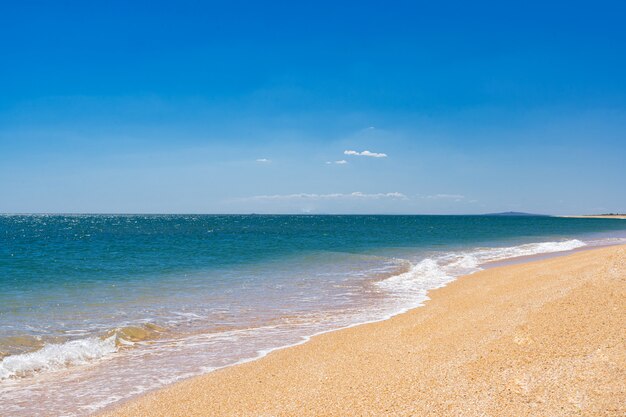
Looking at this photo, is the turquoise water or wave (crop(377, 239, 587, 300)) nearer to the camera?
the turquoise water

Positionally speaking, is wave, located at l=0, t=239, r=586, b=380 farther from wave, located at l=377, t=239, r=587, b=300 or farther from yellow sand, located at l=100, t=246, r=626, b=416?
yellow sand, located at l=100, t=246, r=626, b=416

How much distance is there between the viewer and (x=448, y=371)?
7.66 meters

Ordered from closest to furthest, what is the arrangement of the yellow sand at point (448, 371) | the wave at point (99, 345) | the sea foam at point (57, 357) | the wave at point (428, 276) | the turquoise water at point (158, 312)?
the yellow sand at point (448, 371)
the turquoise water at point (158, 312)
the sea foam at point (57, 357)
the wave at point (99, 345)
the wave at point (428, 276)

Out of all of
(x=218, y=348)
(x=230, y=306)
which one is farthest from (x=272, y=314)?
(x=218, y=348)

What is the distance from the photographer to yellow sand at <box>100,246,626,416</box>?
245 inches

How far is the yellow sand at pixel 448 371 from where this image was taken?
622 centimetres

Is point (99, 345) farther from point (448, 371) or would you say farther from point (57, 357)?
point (448, 371)

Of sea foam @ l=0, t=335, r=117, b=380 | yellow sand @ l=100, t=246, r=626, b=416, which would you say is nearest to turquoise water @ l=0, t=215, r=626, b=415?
sea foam @ l=0, t=335, r=117, b=380

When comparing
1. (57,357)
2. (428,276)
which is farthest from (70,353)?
(428,276)

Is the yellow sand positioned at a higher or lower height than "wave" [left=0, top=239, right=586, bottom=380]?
higher

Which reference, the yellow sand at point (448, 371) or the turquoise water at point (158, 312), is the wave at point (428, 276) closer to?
the turquoise water at point (158, 312)

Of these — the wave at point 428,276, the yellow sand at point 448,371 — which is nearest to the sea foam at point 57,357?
the yellow sand at point 448,371

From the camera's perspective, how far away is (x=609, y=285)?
1259 cm

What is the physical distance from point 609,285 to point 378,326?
657cm
